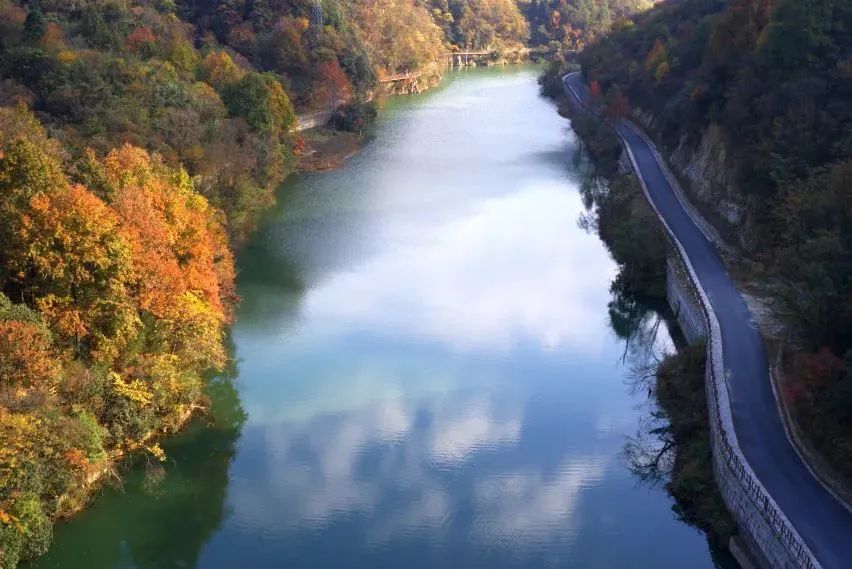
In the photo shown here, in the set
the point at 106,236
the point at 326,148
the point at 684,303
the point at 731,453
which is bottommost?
the point at 684,303

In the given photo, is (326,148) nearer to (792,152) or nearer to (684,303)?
(684,303)

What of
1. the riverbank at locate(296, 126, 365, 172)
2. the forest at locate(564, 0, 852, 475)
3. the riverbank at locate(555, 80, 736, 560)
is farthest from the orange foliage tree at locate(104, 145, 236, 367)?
the riverbank at locate(296, 126, 365, 172)

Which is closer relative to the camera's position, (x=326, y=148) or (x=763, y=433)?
(x=763, y=433)

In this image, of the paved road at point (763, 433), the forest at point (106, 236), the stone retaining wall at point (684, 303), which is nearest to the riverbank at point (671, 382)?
the stone retaining wall at point (684, 303)

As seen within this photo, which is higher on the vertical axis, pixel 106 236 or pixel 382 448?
pixel 106 236

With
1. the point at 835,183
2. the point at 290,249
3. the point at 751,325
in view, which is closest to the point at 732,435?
the point at 751,325

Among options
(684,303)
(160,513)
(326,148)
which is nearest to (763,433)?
(684,303)

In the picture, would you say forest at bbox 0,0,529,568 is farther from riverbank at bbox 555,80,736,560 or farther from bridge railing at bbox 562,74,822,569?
bridge railing at bbox 562,74,822,569

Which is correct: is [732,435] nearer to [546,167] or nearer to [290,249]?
[290,249]
